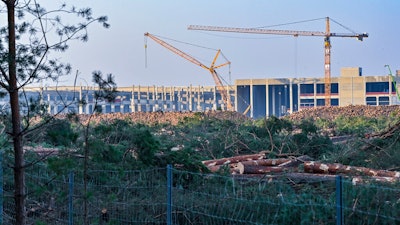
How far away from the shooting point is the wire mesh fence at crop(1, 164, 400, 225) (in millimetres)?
7234

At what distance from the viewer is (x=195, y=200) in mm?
8547

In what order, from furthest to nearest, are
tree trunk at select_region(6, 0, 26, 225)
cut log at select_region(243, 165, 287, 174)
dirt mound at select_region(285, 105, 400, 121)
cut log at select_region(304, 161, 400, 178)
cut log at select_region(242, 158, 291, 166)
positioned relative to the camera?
dirt mound at select_region(285, 105, 400, 121)
cut log at select_region(242, 158, 291, 166)
cut log at select_region(243, 165, 287, 174)
cut log at select_region(304, 161, 400, 178)
tree trunk at select_region(6, 0, 26, 225)

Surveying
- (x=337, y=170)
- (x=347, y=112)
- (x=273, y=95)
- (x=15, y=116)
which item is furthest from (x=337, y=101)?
(x=15, y=116)

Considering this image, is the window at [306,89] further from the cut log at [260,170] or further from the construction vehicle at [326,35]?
the cut log at [260,170]

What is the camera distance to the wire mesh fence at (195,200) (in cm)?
723

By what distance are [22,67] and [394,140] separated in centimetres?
1066

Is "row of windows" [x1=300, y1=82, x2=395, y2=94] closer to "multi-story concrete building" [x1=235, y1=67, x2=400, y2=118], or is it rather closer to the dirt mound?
"multi-story concrete building" [x1=235, y1=67, x2=400, y2=118]

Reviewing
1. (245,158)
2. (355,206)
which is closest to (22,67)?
(355,206)

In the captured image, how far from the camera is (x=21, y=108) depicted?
5984 millimetres

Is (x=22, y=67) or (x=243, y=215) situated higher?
(x=22, y=67)

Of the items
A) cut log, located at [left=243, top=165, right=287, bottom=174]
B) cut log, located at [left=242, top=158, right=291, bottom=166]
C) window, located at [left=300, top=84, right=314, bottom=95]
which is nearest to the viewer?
cut log, located at [left=243, top=165, right=287, bottom=174]

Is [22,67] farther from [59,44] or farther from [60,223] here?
[60,223]

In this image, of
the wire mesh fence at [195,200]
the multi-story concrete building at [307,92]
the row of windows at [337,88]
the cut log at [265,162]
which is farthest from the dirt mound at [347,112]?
the wire mesh fence at [195,200]

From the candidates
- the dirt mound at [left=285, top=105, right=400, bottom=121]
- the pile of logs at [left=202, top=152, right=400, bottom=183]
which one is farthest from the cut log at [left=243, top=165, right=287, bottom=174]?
the dirt mound at [left=285, top=105, right=400, bottom=121]
